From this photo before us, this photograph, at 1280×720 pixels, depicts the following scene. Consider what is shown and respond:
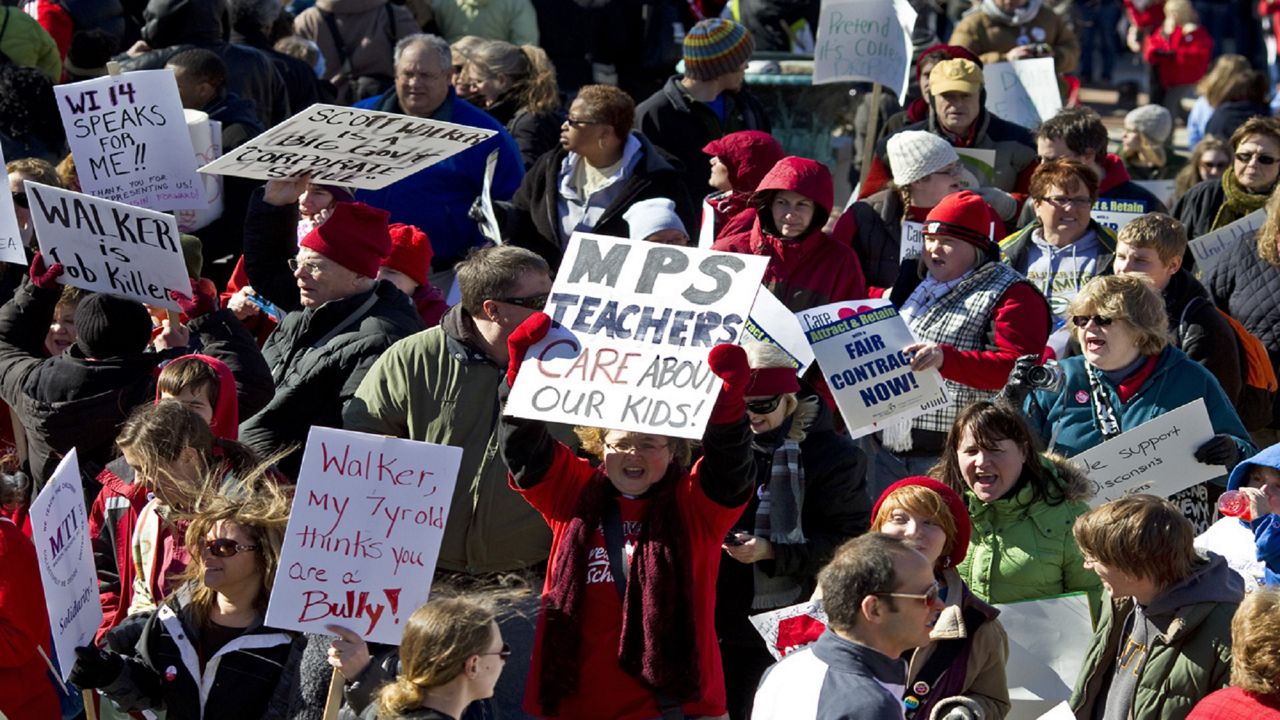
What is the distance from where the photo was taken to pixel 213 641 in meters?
5.07

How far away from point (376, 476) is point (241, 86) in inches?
220

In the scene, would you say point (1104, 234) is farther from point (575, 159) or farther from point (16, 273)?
point (16, 273)

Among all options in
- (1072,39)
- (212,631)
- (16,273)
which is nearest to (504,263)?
(212,631)

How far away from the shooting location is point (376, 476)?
5012 millimetres

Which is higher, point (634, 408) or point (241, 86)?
point (634, 408)

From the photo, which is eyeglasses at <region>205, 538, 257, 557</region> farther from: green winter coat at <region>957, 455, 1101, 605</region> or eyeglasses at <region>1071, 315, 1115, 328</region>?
eyeglasses at <region>1071, 315, 1115, 328</region>

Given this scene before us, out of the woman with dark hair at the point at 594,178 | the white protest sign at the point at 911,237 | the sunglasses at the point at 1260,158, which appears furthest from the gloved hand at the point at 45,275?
the sunglasses at the point at 1260,158

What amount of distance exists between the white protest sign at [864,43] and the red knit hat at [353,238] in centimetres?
418

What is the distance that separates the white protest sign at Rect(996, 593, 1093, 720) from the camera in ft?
17.9

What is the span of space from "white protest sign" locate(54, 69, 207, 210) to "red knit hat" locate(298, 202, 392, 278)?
53.8 inches

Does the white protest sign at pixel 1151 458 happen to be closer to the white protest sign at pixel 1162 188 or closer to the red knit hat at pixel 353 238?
the red knit hat at pixel 353 238

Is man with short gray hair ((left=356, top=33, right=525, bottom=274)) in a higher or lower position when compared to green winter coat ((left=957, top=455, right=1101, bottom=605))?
lower

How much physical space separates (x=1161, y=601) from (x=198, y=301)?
11.9ft

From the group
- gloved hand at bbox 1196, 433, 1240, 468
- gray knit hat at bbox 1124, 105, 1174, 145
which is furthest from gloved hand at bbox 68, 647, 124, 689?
gray knit hat at bbox 1124, 105, 1174, 145
